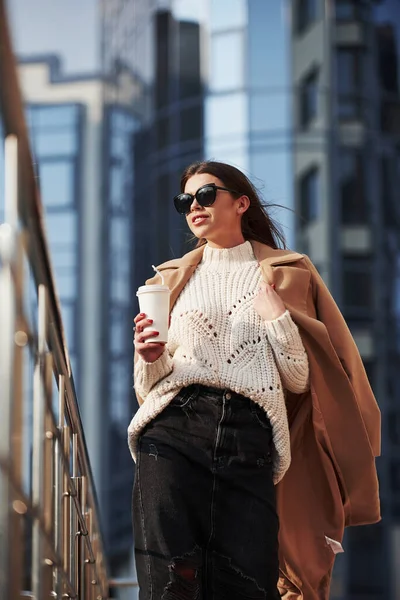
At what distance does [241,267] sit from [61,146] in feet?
51.0

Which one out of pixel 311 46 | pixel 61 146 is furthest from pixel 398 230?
pixel 61 146

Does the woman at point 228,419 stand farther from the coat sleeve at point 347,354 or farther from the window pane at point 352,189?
the window pane at point 352,189

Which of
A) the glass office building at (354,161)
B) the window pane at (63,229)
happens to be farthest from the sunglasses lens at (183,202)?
the window pane at (63,229)

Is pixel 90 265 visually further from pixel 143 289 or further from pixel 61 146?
pixel 143 289

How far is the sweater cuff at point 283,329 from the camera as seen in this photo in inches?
121

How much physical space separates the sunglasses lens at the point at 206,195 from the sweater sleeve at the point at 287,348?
415 millimetres

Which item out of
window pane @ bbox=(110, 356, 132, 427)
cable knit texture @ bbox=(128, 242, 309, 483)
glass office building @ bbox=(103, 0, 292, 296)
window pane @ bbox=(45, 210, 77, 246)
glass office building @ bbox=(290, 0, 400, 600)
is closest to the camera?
cable knit texture @ bbox=(128, 242, 309, 483)

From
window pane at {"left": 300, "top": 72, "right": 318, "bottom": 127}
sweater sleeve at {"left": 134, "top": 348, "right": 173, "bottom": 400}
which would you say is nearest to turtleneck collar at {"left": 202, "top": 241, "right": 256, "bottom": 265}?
sweater sleeve at {"left": 134, "top": 348, "right": 173, "bottom": 400}

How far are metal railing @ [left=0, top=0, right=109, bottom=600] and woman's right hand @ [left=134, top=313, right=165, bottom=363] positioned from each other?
0.21 meters

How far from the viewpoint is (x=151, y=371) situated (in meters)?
3.00

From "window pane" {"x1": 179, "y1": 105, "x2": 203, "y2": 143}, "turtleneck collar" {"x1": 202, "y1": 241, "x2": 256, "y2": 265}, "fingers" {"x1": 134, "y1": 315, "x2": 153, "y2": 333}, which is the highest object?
"window pane" {"x1": 179, "y1": 105, "x2": 203, "y2": 143}

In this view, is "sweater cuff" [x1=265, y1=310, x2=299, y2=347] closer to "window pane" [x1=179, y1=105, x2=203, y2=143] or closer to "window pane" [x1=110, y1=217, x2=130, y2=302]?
"window pane" [x1=179, y1=105, x2=203, y2=143]

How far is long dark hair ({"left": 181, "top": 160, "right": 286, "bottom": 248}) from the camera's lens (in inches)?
134

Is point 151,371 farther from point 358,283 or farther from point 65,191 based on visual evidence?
point 65,191
